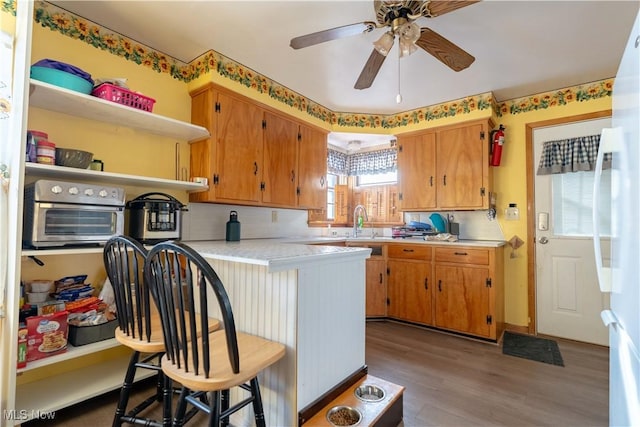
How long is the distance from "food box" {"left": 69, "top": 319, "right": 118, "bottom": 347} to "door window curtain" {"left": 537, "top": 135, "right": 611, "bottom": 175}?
3828 mm

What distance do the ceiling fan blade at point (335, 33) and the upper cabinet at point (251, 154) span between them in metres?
1.01

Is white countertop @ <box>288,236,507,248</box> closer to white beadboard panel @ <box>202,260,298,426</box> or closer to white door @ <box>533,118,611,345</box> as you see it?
white door @ <box>533,118,611,345</box>

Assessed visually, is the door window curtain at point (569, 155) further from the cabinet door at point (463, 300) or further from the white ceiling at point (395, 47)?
the cabinet door at point (463, 300)

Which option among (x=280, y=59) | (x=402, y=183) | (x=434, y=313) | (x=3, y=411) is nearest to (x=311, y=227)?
(x=402, y=183)

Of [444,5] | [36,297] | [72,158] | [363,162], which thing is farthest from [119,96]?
[363,162]

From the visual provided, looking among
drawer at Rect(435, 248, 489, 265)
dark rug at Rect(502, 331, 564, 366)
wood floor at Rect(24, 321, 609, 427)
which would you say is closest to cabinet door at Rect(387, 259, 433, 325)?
drawer at Rect(435, 248, 489, 265)

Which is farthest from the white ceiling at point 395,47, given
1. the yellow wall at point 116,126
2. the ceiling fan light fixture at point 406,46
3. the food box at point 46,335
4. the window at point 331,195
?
the food box at point 46,335

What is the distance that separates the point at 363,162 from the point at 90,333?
11.8 feet

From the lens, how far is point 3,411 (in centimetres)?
133

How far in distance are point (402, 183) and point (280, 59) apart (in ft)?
6.44

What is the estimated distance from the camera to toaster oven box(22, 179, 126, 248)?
150 centimetres

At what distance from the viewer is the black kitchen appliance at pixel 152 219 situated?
1.95 metres

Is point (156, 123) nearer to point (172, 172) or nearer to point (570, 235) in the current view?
point (172, 172)

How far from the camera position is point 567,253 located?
2.85m
